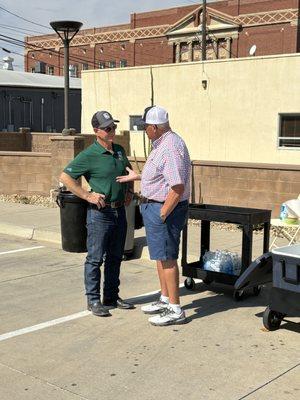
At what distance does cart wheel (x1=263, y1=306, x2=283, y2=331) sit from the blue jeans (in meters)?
1.55

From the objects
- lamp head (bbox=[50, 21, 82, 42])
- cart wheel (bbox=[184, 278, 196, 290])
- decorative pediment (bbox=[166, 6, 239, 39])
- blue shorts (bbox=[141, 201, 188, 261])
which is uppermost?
decorative pediment (bbox=[166, 6, 239, 39])

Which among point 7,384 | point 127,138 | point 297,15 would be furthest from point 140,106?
point 297,15

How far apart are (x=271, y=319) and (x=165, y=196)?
1467mm

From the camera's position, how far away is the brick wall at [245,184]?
414 inches

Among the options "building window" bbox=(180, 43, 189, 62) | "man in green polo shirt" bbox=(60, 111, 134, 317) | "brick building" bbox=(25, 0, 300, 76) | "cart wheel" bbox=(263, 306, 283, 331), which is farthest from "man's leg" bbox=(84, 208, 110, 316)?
"building window" bbox=(180, 43, 189, 62)

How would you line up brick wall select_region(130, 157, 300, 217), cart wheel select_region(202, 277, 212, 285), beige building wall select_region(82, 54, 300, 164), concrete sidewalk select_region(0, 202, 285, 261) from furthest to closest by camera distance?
1. beige building wall select_region(82, 54, 300, 164)
2. brick wall select_region(130, 157, 300, 217)
3. concrete sidewalk select_region(0, 202, 285, 261)
4. cart wheel select_region(202, 277, 212, 285)

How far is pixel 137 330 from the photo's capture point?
17.1 ft

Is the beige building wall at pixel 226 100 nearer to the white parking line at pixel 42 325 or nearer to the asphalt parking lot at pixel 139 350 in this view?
the asphalt parking lot at pixel 139 350

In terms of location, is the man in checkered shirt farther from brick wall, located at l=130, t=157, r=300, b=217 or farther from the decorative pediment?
the decorative pediment

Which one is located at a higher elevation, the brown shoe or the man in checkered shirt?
the man in checkered shirt

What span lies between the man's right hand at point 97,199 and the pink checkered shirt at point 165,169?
40 centimetres

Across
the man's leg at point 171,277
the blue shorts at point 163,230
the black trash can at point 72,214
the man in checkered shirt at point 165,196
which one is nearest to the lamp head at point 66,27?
the black trash can at point 72,214

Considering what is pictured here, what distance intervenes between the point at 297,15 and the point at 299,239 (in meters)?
43.3

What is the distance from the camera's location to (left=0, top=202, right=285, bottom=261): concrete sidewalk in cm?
862
